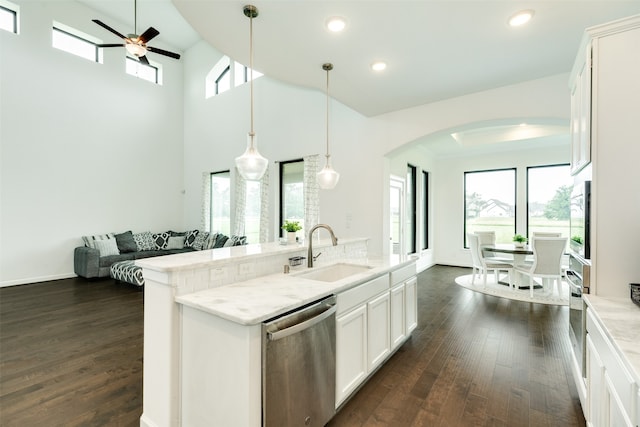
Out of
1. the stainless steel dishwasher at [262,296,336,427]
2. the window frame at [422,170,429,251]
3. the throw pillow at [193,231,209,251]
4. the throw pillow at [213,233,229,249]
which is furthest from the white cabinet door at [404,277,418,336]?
the throw pillow at [193,231,209,251]

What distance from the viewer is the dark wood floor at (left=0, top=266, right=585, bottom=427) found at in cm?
199

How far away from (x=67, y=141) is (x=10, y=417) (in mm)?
5998

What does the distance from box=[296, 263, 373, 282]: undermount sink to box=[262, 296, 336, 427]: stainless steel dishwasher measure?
0.77 m

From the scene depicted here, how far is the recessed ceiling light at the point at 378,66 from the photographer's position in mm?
3217

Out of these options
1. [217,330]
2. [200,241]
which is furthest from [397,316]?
[200,241]

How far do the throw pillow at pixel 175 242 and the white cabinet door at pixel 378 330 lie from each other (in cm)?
645

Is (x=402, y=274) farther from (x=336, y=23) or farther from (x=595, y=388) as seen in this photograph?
(x=336, y=23)

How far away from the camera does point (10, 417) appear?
1.93 m

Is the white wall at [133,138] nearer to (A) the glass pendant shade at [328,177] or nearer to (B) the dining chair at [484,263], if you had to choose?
(A) the glass pendant shade at [328,177]

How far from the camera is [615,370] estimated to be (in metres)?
→ 1.20

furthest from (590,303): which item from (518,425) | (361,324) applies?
(361,324)

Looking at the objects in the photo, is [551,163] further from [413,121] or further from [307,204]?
[307,204]

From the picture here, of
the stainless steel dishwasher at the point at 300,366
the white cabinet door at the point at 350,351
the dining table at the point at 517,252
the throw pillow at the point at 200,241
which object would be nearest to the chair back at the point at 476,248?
the dining table at the point at 517,252

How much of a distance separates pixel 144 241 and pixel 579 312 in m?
7.85
